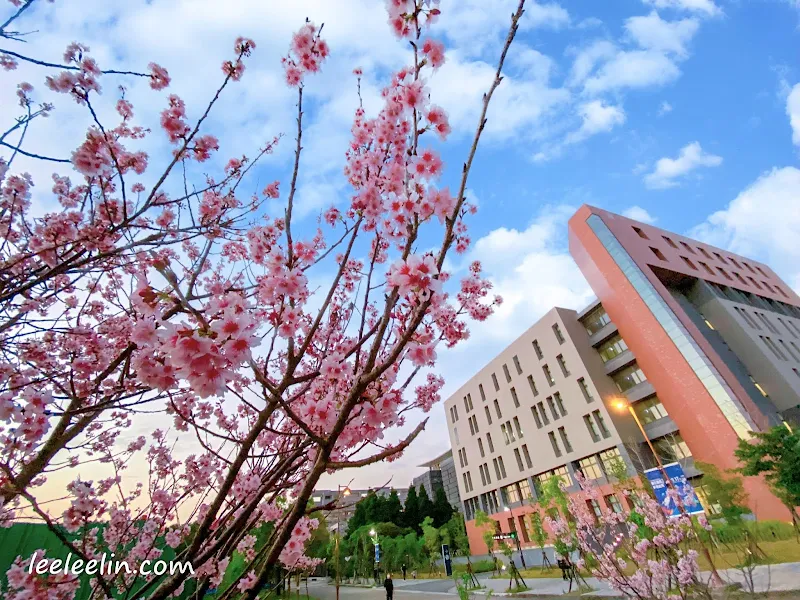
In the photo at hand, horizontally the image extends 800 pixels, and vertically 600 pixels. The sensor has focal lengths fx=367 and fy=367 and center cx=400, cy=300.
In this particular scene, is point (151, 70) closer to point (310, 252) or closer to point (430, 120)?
point (310, 252)

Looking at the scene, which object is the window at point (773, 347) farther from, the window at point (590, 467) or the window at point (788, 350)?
the window at point (590, 467)

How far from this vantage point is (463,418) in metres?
37.8

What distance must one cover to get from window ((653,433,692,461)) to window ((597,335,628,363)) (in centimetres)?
588

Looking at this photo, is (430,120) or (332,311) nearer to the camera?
(430,120)

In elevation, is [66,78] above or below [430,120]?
above

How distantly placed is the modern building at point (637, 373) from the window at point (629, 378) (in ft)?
0.30

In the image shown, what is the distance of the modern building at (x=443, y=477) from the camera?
60750 millimetres

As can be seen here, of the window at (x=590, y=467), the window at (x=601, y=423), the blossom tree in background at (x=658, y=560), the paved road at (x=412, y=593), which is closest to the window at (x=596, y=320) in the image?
the window at (x=601, y=423)

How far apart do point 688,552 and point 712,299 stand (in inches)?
1029

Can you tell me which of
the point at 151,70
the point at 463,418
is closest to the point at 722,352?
the point at 463,418

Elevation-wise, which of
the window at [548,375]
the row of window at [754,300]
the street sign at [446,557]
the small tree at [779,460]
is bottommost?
the street sign at [446,557]

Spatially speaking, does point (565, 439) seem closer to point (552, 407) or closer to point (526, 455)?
point (552, 407)

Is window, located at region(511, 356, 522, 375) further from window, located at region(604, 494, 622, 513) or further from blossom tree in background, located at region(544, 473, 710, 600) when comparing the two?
blossom tree in background, located at region(544, 473, 710, 600)

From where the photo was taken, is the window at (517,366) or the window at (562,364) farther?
the window at (517,366)
